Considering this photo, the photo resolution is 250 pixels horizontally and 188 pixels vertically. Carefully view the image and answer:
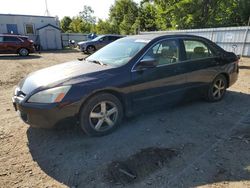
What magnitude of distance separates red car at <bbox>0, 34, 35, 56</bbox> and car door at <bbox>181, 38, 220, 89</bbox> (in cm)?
1571

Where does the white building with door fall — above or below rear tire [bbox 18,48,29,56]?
above

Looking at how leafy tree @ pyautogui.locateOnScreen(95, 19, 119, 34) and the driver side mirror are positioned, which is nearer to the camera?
the driver side mirror

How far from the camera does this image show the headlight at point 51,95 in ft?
10.2

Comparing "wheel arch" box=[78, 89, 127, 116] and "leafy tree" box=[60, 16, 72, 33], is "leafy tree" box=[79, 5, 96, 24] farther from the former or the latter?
"wheel arch" box=[78, 89, 127, 116]

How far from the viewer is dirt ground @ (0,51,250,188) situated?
2.60 metres

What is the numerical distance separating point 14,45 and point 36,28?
843 centimetres

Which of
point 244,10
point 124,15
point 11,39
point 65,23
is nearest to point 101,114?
point 11,39

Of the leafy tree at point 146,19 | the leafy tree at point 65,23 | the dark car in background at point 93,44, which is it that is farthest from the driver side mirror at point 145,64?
the leafy tree at point 65,23

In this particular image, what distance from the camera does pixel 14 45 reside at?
16.6m

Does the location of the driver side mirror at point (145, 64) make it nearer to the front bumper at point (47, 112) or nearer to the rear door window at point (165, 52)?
the rear door window at point (165, 52)

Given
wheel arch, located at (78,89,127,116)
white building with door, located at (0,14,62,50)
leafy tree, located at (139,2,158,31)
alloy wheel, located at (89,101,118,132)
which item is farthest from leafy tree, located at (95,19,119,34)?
alloy wheel, located at (89,101,118,132)

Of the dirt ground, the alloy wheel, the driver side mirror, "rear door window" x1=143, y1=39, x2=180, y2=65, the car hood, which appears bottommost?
the dirt ground

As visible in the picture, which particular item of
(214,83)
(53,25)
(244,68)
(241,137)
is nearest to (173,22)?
(53,25)

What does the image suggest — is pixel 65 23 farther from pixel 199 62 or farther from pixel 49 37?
pixel 199 62
